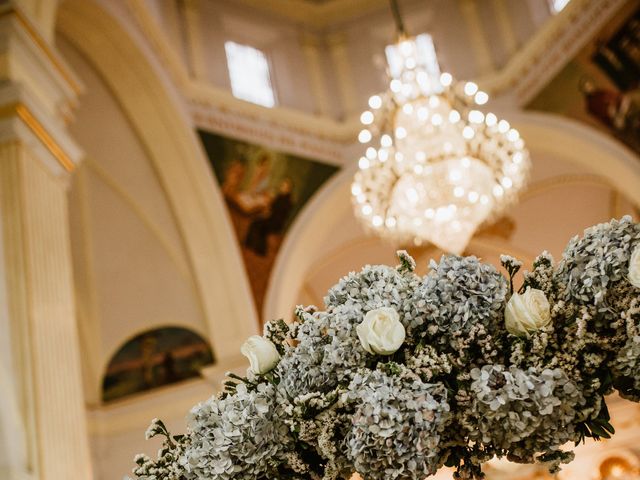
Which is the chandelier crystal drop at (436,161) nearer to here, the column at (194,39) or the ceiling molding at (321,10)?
the column at (194,39)

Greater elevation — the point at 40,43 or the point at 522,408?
the point at 40,43

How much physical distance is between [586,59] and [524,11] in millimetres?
1302

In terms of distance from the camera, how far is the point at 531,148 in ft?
37.4

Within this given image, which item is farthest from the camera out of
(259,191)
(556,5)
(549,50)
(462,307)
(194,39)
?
(194,39)

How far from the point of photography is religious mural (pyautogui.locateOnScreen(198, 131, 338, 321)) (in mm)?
10805

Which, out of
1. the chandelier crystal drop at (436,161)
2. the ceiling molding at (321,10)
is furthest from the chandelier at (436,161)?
the ceiling molding at (321,10)

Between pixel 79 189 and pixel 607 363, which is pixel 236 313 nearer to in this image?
pixel 79 189

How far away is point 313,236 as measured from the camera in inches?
451

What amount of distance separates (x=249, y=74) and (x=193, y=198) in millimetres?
2267

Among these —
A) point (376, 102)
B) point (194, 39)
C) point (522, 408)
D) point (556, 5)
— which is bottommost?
point (522, 408)

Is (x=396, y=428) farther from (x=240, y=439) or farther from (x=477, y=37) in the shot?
(x=477, y=37)

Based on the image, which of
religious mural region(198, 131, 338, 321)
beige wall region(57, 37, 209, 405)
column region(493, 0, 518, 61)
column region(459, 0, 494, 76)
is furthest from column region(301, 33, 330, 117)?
beige wall region(57, 37, 209, 405)

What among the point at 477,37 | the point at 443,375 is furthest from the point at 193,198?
the point at 443,375

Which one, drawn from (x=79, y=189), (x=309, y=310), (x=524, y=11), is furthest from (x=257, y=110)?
(x=309, y=310)
